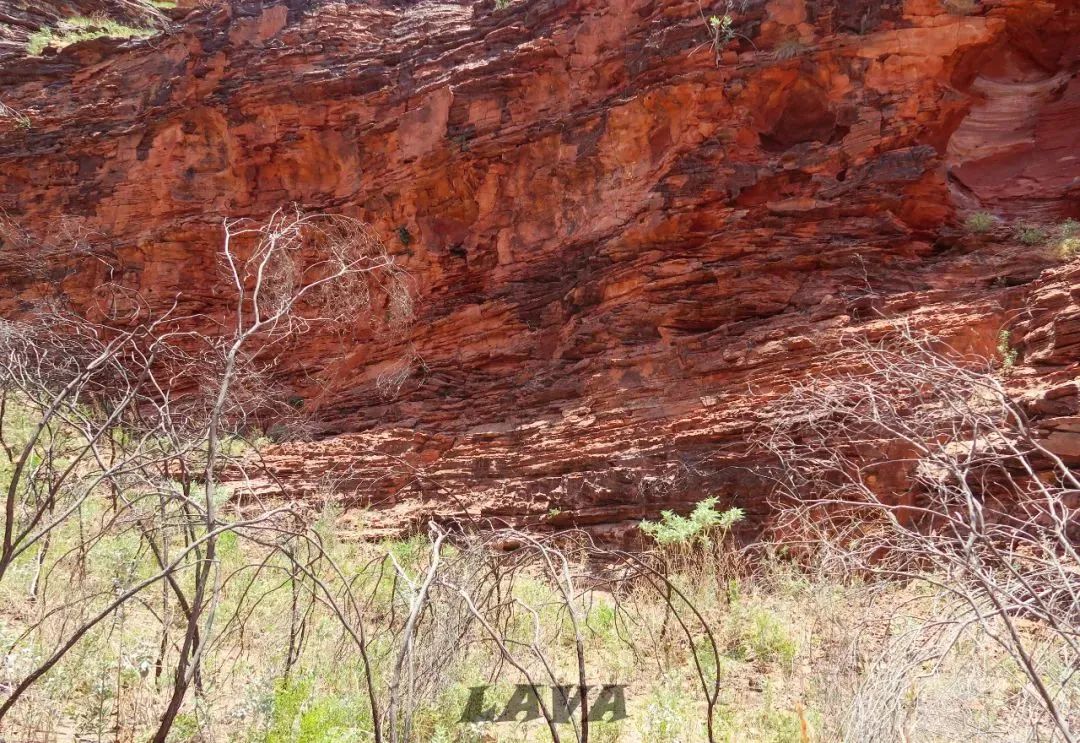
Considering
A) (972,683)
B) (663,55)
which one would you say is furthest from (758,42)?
(972,683)

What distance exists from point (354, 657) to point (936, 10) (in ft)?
32.6

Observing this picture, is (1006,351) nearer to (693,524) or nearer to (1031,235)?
(1031,235)

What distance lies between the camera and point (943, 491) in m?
3.30

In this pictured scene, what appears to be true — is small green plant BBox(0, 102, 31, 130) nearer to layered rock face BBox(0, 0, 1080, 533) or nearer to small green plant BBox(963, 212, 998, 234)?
layered rock face BBox(0, 0, 1080, 533)

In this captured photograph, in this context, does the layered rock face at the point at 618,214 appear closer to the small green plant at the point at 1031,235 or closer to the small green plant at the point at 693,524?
the small green plant at the point at 1031,235

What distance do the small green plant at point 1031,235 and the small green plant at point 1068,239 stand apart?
0.48ft

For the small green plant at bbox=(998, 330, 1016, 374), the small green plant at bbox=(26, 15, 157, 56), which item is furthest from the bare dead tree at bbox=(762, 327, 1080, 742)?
the small green plant at bbox=(26, 15, 157, 56)

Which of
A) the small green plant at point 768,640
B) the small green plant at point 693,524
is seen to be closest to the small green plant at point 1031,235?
the small green plant at point 693,524

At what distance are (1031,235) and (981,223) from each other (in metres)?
0.57

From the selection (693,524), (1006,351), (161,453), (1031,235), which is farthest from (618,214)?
(161,453)

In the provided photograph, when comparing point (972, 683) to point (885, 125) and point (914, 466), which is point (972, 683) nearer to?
point (914, 466)

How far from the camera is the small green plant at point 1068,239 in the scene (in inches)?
288

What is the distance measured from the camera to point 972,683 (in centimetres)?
295

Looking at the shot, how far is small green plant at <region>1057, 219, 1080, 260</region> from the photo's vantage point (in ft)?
24.0
